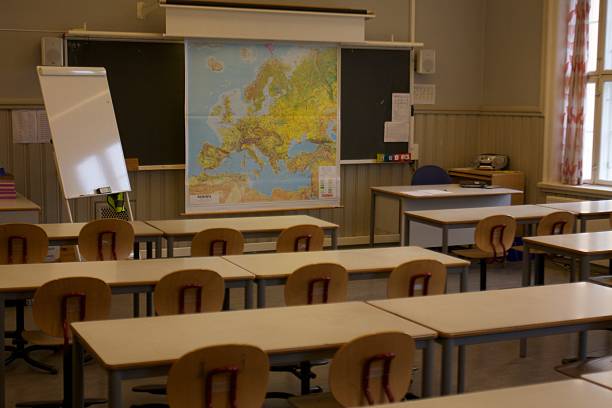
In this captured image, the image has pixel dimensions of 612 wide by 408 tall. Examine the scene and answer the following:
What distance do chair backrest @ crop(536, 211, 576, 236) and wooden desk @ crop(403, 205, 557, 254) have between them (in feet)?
0.94

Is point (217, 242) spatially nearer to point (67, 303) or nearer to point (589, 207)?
point (67, 303)

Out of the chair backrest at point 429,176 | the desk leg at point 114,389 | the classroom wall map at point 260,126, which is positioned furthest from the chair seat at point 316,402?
the chair backrest at point 429,176

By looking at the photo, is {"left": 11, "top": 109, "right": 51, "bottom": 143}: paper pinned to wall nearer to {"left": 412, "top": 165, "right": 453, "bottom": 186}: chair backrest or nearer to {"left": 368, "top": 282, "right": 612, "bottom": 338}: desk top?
{"left": 412, "top": 165, "right": 453, "bottom": 186}: chair backrest

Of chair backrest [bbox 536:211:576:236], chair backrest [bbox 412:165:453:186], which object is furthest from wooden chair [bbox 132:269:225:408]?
chair backrest [bbox 412:165:453:186]

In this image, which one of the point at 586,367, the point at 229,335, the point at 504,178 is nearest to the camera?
the point at 229,335

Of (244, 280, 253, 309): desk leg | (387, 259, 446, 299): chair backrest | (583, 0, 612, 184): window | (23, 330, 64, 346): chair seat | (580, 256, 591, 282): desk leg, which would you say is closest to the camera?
(23, 330, 64, 346): chair seat

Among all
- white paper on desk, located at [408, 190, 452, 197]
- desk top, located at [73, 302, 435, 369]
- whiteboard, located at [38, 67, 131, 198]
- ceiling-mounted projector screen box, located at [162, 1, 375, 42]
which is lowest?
desk top, located at [73, 302, 435, 369]

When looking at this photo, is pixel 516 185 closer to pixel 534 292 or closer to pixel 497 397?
pixel 534 292

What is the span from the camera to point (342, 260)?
5.19 m

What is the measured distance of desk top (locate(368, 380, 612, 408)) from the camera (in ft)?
8.55

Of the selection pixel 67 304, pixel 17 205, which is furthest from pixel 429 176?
pixel 67 304

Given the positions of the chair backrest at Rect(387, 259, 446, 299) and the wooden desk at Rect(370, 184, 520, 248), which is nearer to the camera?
the chair backrest at Rect(387, 259, 446, 299)

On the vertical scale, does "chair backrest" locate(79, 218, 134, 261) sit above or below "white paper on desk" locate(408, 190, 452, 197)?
below

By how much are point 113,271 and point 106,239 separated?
128 cm
